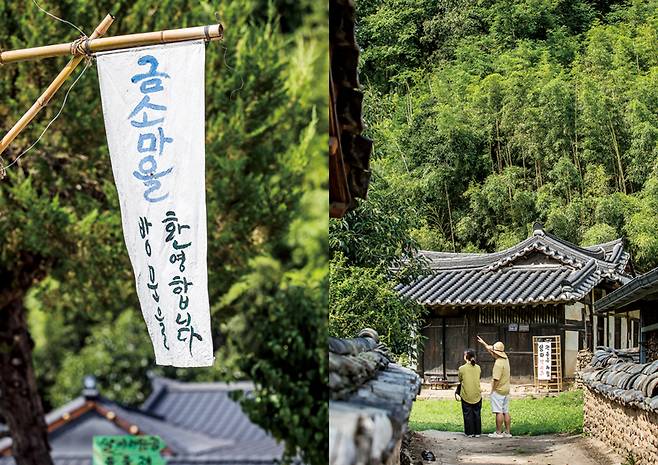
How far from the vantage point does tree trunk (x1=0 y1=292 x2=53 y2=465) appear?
11.7ft

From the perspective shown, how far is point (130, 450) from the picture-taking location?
138 inches

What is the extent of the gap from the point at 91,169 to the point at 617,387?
241 cm

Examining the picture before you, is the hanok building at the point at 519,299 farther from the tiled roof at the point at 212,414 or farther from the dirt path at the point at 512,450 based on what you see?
the tiled roof at the point at 212,414

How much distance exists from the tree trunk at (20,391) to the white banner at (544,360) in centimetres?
215

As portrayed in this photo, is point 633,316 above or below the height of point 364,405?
above

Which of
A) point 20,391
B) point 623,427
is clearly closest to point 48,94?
point 20,391

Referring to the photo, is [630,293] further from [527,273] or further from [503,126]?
[503,126]

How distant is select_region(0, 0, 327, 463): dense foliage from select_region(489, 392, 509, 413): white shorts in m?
0.76

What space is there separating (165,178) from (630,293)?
1.69 metres

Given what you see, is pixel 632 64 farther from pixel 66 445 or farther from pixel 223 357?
pixel 66 445

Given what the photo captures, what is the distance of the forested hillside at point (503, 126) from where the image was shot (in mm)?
3295

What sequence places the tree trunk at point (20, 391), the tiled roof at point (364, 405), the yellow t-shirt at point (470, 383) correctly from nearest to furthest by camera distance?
the tiled roof at point (364, 405), the yellow t-shirt at point (470, 383), the tree trunk at point (20, 391)

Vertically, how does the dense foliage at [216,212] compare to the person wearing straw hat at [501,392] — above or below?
above

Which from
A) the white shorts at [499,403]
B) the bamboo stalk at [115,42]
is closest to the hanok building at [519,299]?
the white shorts at [499,403]
